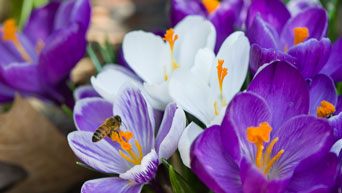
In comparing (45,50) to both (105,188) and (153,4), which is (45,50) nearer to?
(105,188)

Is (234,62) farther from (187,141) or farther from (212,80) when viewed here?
(187,141)

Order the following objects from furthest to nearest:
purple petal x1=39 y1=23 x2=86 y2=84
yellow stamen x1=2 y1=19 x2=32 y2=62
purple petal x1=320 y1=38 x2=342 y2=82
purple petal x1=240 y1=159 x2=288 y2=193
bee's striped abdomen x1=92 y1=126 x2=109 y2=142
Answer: yellow stamen x1=2 y1=19 x2=32 y2=62 → purple petal x1=39 y1=23 x2=86 y2=84 → purple petal x1=320 y1=38 x2=342 y2=82 → bee's striped abdomen x1=92 y1=126 x2=109 y2=142 → purple petal x1=240 y1=159 x2=288 y2=193

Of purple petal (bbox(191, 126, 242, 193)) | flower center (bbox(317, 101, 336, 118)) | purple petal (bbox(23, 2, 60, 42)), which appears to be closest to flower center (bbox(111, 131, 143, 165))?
purple petal (bbox(191, 126, 242, 193))

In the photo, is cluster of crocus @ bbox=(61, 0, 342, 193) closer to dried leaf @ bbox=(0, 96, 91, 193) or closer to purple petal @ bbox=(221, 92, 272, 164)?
purple petal @ bbox=(221, 92, 272, 164)

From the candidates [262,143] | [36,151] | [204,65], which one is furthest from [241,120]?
[36,151]

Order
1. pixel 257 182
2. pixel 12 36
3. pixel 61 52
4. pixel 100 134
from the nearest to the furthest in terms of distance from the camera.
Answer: pixel 257 182, pixel 100 134, pixel 61 52, pixel 12 36

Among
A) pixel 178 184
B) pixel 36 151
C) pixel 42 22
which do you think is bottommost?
pixel 36 151

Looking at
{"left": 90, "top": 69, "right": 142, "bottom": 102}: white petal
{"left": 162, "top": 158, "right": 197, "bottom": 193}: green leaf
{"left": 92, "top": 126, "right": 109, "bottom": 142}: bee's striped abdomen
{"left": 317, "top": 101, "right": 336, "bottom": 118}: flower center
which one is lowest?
{"left": 162, "top": 158, "right": 197, "bottom": 193}: green leaf

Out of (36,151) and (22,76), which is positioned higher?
(22,76)
